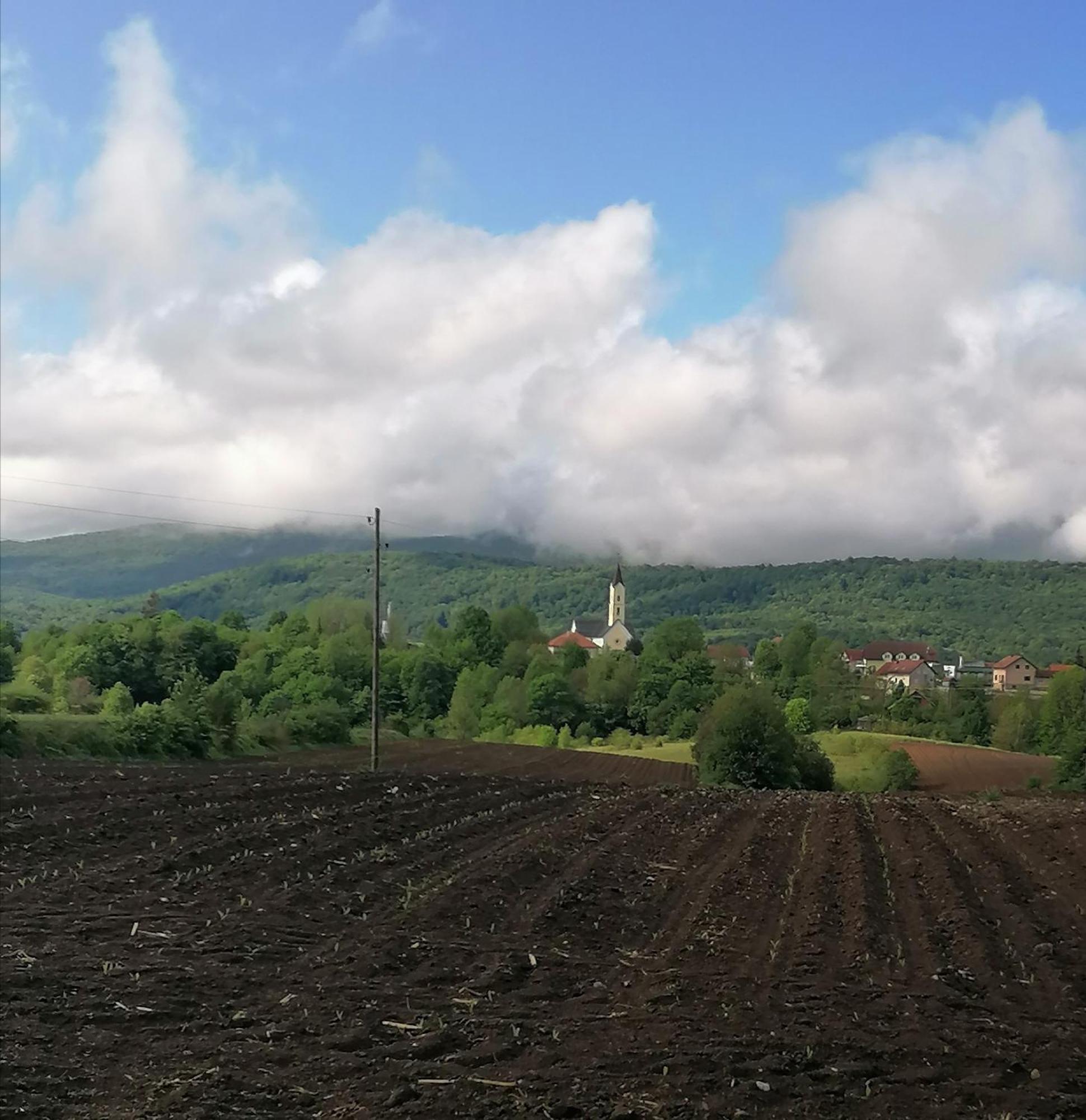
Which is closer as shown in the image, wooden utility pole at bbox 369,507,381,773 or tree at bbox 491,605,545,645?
wooden utility pole at bbox 369,507,381,773

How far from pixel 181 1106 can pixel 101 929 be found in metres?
5.81

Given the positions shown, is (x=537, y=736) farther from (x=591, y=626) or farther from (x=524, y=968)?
Result: (x=591, y=626)

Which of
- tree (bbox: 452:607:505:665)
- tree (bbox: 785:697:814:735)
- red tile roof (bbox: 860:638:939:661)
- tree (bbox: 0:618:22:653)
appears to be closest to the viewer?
tree (bbox: 785:697:814:735)

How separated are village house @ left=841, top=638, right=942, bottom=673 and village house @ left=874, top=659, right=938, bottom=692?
1283 millimetres

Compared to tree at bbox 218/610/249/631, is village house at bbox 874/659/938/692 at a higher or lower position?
lower

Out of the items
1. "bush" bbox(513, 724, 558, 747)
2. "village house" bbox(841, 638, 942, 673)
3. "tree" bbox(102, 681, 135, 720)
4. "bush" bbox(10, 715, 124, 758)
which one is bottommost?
"bush" bbox(513, 724, 558, 747)

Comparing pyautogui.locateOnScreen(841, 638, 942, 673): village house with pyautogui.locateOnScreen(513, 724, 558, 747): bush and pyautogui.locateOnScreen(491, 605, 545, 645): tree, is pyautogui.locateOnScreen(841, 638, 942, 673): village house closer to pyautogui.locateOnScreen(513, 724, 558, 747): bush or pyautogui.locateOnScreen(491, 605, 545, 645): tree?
pyautogui.locateOnScreen(491, 605, 545, 645): tree

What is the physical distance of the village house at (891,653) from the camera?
124625 mm

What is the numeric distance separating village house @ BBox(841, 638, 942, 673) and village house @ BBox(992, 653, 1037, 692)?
14.7 meters

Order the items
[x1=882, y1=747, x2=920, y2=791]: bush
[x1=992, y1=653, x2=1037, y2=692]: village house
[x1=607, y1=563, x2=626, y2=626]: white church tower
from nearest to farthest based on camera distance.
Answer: [x1=882, y1=747, x2=920, y2=791]: bush → [x1=992, y1=653, x2=1037, y2=692]: village house → [x1=607, y1=563, x2=626, y2=626]: white church tower

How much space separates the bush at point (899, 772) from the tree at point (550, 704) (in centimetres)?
3050

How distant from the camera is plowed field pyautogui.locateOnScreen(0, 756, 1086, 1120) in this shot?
7336mm

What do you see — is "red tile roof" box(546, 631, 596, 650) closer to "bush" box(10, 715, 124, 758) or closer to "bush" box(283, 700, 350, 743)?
"bush" box(283, 700, 350, 743)

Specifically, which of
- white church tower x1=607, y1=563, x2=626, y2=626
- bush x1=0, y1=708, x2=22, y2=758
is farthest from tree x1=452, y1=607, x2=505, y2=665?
white church tower x1=607, y1=563, x2=626, y2=626
